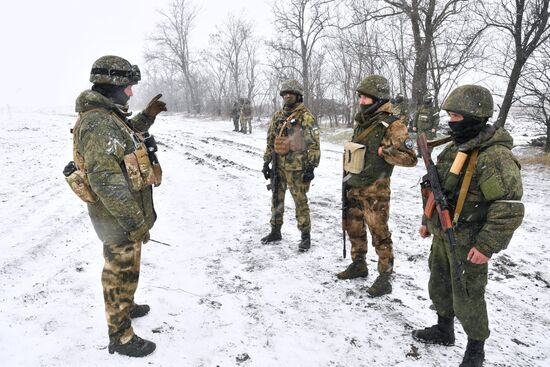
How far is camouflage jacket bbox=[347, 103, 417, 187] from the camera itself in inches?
→ 133

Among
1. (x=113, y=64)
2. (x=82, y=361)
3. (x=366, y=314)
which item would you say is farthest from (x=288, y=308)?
(x=113, y=64)

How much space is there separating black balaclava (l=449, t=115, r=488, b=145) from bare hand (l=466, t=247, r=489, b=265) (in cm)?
78

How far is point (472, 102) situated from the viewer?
2.46 metres

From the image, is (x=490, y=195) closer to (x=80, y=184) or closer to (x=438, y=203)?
(x=438, y=203)

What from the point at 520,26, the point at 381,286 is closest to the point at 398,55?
the point at 520,26

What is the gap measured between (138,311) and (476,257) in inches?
114

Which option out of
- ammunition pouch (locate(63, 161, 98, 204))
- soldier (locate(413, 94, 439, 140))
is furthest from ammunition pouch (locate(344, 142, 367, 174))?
soldier (locate(413, 94, 439, 140))

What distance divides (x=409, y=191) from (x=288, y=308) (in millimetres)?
5103

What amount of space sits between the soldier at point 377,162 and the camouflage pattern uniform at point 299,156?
3.03 ft

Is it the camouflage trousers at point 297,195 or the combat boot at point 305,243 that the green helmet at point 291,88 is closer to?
the camouflage trousers at point 297,195

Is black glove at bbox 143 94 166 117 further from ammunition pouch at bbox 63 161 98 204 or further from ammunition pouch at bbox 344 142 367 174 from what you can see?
ammunition pouch at bbox 344 142 367 174

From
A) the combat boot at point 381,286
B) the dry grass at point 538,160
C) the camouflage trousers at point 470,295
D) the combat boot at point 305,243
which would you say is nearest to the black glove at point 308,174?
the combat boot at point 305,243

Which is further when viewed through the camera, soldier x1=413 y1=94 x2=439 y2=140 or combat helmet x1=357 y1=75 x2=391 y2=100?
soldier x1=413 y1=94 x2=439 y2=140

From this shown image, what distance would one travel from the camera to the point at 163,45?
40125 mm
